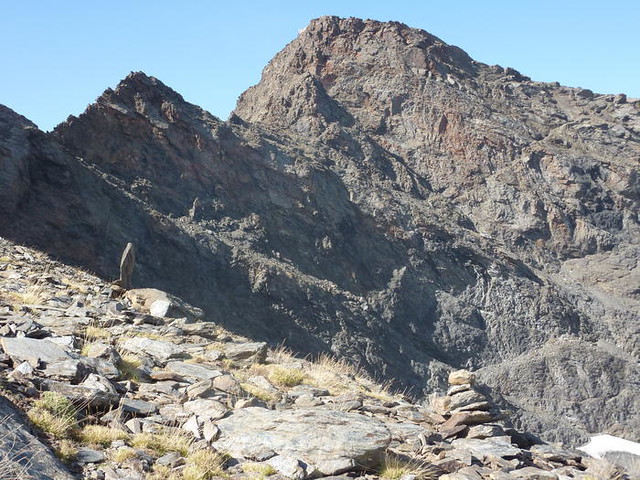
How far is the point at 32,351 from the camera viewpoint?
7.37 metres

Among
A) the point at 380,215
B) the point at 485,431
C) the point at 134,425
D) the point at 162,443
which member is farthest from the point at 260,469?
the point at 380,215

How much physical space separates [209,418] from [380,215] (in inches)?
2231

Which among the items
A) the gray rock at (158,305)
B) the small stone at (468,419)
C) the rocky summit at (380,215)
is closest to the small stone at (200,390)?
the rocky summit at (380,215)

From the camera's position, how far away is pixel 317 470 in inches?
239

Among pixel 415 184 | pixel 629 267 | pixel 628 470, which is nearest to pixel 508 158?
pixel 415 184

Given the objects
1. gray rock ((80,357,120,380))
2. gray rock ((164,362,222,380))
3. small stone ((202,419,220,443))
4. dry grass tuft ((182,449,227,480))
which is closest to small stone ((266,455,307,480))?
dry grass tuft ((182,449,227,480))

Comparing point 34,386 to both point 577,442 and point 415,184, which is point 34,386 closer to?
point 577,442

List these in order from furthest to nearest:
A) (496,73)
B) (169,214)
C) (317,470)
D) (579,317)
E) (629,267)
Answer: (496,73) → (629,267) → (579,317) → (169,214) → (317,470)

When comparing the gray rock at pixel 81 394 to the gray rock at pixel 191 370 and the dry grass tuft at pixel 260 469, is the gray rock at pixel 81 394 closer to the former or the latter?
the dry grass tuft at pixel 260 469

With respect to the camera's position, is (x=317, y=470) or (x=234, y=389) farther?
(x=234, y=389)

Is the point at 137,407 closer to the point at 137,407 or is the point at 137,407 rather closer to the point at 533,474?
the point at 137,407

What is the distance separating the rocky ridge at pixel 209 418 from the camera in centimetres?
579

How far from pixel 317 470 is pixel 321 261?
50087 millimetres

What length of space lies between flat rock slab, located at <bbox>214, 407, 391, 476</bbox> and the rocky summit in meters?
3.88
